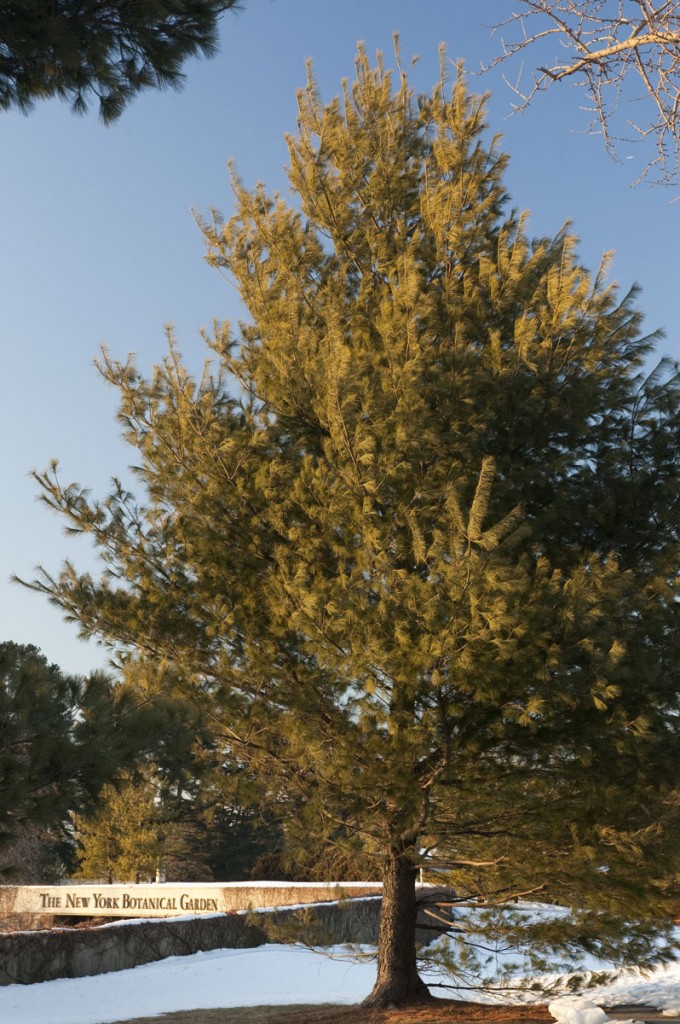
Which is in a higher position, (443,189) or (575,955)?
(443,189)

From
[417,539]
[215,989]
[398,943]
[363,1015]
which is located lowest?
[215,989]

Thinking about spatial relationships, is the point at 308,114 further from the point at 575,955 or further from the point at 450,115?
the point at 575,955

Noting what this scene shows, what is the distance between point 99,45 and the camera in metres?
6.70

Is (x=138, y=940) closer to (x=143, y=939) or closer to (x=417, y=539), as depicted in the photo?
(x=143, y=939)

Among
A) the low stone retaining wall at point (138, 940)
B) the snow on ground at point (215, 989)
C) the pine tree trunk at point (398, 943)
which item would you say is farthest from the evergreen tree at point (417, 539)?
the low stone retaining wall at point (138, 940)

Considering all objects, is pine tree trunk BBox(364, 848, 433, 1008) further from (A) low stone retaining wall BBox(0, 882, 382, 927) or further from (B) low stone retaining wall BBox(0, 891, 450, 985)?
(A) low stone retaining wall BBox(0, 882, 382, 927)

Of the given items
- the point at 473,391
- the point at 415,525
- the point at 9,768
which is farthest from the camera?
the point at 473,391

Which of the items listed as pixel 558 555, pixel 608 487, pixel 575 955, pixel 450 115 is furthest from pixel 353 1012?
pixel 450 115

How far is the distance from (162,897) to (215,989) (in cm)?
754

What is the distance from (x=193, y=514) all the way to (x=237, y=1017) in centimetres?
509

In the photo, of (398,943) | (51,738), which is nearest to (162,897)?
(398,943)

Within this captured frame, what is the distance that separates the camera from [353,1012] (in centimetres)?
905

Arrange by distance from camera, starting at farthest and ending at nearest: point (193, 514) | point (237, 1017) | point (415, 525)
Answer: point (237, 1017) < point (193, 514) < point (415, 525)

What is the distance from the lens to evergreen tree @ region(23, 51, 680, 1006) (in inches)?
294
